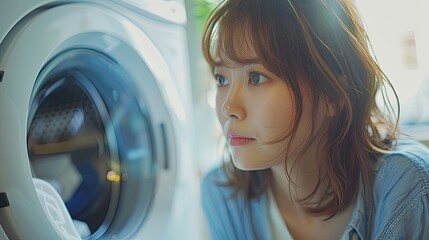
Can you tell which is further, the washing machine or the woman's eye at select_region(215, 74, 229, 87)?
the woman's eye at select_region(215, 74, 229, 87)

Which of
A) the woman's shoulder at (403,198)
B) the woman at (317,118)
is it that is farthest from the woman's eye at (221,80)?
the woman's shoulder at (403,198)

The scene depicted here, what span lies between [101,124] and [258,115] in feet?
1.19

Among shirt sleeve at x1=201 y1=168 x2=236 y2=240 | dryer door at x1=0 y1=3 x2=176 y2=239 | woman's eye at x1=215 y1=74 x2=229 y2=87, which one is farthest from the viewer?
shirt sleeve at x1=201 y1=168 x2=236 y2=240

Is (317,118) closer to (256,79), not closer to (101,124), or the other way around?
(256,79)

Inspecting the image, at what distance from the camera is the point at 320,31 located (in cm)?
93

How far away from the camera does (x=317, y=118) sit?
95 cm

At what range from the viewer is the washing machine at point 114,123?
2.91 feet

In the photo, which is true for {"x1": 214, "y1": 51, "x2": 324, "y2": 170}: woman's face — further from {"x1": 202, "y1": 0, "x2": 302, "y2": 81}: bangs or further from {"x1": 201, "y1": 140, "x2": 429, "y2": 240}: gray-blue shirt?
{"x1": 201, "y1": 140, "x2": 429, "y2": 240}: gray-blue shirt

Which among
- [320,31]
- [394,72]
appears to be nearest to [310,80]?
[320,31]

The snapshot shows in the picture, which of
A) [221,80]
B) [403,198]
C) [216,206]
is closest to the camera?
[403,198]

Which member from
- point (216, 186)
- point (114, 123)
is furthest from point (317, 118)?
point (114, 123)

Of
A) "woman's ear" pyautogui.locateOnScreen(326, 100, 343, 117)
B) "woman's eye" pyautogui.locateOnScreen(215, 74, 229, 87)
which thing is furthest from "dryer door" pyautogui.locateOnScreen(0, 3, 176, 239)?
"woman's ear" pyautogui.locateOnScreen(326, 100, 343, 117)

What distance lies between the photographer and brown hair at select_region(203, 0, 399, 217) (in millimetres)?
912

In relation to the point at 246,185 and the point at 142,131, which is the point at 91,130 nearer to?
the point at 142,131
